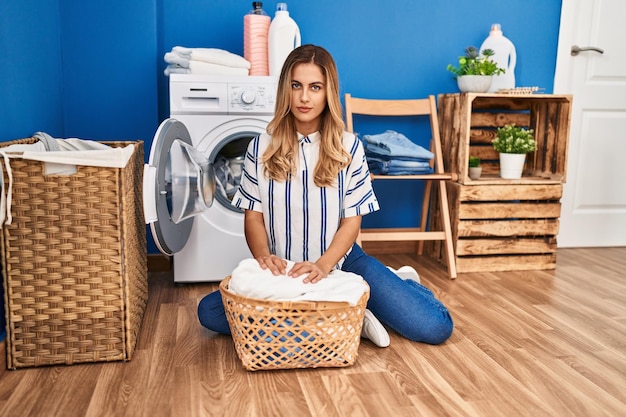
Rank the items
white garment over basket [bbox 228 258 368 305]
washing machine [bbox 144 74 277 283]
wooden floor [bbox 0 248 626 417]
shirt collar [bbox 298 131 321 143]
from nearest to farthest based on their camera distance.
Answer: wooden floor [bbox 0 248 626 417], white garment over basket [bbox 228 258 368 305], shirt collar [bbox 298 131 321 143], washing machine [bbox 144 74 277 283]

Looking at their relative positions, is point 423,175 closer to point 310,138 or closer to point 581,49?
point 310,138

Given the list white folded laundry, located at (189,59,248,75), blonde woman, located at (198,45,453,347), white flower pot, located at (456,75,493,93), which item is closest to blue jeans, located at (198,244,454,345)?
blonde woman, located at (198,45,453,347)

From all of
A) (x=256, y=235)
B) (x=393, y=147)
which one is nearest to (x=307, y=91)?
(x=256, y=235)

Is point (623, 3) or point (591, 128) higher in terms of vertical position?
point (623, 3)

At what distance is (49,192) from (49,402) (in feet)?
1.81

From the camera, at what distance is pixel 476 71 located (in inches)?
117

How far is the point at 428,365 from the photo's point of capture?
1.82 meters

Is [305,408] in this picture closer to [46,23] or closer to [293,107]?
[293,107]

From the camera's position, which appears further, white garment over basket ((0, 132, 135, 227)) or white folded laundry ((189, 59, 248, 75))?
white folded laundry ((189, 59, 248, 75))

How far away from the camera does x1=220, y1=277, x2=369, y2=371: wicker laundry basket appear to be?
1636 mm

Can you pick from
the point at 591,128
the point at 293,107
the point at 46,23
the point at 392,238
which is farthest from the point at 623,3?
the point at 46,23

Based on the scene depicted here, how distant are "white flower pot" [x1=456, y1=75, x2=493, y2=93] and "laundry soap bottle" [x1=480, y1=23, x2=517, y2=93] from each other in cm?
13

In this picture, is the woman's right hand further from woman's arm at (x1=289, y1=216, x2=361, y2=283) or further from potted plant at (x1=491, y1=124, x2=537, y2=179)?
potted plant at (x1=491, y1=124, x2=537, y2=179)

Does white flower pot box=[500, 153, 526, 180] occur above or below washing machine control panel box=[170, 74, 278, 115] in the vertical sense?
below
